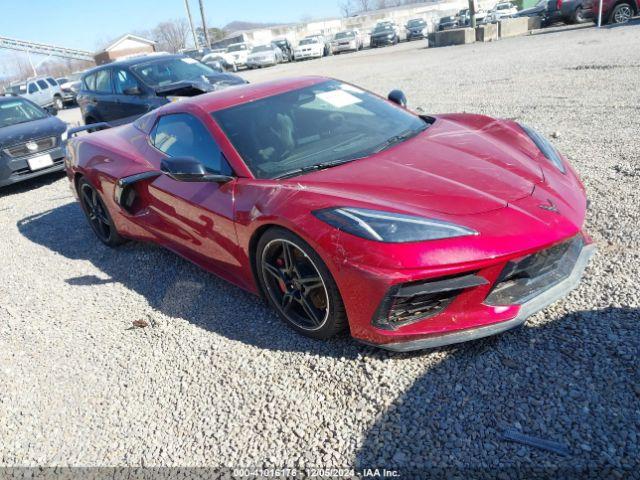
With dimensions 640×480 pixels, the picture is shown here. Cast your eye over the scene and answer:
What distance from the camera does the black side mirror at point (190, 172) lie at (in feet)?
9.78

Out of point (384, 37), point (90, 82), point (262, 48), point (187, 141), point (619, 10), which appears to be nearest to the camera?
point (187, 141)

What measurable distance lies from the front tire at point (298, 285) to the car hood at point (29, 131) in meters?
6.55

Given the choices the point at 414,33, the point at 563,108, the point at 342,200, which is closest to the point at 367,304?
the point at 342,200

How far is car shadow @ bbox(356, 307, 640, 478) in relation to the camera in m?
1.92

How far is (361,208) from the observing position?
246 centimetres

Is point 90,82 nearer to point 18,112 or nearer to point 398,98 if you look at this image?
point 18,112

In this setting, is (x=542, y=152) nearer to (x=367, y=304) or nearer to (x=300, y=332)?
(x=367, y=304)

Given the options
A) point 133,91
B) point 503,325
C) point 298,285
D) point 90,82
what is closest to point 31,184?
point 133,91

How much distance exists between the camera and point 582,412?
2074mm

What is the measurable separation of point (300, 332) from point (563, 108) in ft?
19.9

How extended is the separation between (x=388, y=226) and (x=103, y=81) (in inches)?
339

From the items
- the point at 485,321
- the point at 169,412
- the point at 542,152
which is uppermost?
the point at 542,152

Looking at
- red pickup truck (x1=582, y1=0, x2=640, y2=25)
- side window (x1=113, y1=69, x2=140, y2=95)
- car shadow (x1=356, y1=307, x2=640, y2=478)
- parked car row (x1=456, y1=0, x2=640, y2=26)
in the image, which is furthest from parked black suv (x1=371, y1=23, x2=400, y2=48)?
car shadow (x1=356, y1=307, x2=640, y2=478)

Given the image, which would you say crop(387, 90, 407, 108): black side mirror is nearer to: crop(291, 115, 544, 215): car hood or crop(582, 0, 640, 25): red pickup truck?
crop(291, 115, 544, 215): car hood
